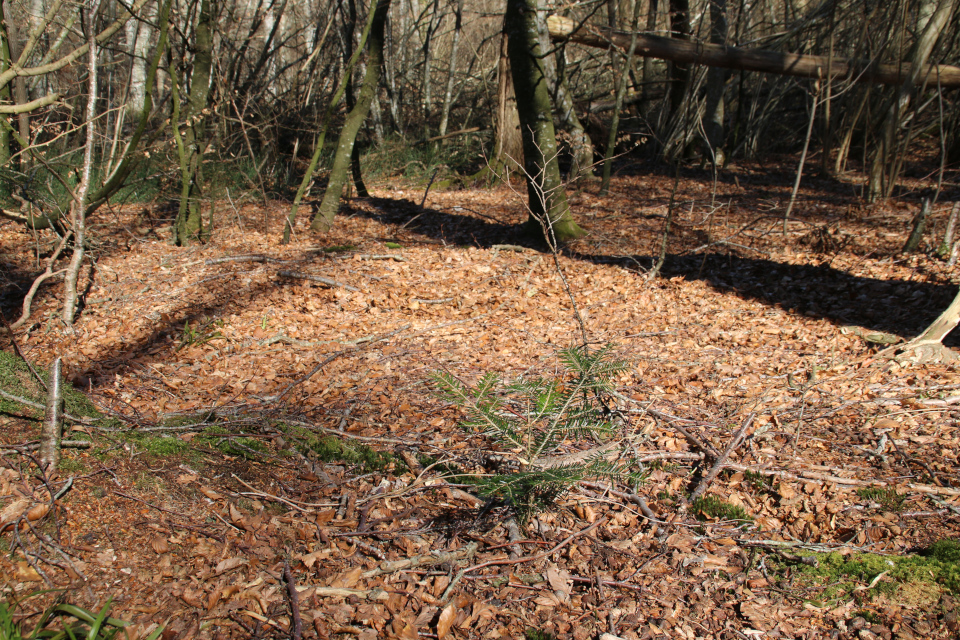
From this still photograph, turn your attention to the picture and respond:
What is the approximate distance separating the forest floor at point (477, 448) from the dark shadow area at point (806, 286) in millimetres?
39

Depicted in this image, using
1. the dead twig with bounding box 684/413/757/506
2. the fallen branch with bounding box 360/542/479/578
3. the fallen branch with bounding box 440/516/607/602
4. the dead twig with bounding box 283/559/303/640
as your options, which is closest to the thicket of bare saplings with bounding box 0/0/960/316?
the dead twig with bounding box 283/559/303/640

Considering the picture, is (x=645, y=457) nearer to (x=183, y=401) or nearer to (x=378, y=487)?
(x=378, y=487)

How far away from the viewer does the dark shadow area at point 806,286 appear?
556 cm

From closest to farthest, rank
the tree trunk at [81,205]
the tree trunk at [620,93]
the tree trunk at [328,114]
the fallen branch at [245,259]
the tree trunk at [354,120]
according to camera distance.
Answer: the tree trunk at [81,205], the fallen branch at [245,259], the tree trunk at [328,114], the tree trunk at [620,93], the tree trunk at [354,120]

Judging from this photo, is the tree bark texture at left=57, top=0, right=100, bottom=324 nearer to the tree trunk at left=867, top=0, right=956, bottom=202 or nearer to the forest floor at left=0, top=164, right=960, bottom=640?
the forest floor at left=0, top=164, right=960, bottom=640

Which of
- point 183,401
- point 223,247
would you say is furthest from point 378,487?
point 223,247

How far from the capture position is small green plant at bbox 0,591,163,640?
1818 mm

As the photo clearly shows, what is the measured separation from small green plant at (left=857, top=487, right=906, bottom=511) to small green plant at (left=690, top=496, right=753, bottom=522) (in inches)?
25.8

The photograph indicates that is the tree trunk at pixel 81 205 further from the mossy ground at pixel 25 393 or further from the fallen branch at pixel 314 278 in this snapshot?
the mossy ground at pixel 25 393

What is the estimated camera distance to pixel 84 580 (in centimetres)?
213

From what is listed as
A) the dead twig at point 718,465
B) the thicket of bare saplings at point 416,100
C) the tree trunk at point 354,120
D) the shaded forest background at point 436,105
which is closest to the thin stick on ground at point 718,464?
the dead twig at point 718,465

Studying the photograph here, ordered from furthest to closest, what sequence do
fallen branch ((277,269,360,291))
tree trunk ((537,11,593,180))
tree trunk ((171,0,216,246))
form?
tree trunk ((537,11,593,180))
tree trunk ((171,0,216,246))
fallen branch ((277,269,360,291))

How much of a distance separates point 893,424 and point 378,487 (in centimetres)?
317

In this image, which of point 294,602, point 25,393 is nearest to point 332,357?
point 25,393
